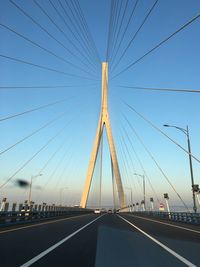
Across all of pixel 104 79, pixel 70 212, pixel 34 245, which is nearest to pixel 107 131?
pixel 104 79

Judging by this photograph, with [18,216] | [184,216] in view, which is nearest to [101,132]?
[184,216]

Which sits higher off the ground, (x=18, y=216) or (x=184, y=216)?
(x=184, y=216)

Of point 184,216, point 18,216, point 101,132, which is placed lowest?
point 18,216

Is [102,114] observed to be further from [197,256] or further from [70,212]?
[197,256]

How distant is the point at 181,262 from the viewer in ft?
31.6

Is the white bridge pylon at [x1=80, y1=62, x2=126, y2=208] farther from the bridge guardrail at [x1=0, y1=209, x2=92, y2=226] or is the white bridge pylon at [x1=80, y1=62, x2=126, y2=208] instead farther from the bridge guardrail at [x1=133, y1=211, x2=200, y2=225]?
the bridge guardrail at [x1=0, y1=209, x2=92, y2=226]

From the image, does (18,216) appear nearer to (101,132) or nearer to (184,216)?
(184,216)

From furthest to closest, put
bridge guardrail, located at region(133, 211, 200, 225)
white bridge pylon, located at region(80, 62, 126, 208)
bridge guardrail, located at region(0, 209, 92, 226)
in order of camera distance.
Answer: white bridge pylon, located at region(80, 62, 126, 208), bridge guardrail, located at region(133, 211, 200, 225), bridge guardrail, located at region(0, 209, 92, 226)

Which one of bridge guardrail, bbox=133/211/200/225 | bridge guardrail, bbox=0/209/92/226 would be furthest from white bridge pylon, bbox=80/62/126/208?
bridge guardrail, bbox=0/209/92/226

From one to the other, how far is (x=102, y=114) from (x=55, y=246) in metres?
49.0

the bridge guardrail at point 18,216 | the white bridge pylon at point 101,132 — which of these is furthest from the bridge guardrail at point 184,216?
the bridge guardrail at point 18,216

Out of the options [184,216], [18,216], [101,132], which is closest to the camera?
[18,216]

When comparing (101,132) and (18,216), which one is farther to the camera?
(101,132)

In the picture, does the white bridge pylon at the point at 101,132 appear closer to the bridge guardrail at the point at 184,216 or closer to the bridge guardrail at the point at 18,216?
the bridge guardrail at the point at 184,216
